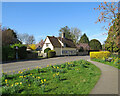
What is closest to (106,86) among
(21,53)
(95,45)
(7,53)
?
(7,53)

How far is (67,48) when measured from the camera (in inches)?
1896

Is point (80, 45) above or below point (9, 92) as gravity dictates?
above

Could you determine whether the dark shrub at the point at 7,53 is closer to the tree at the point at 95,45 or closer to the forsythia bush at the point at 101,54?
the forsythia bush at the point at 101,54

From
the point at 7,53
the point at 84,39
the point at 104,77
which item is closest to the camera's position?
the point at 104,77

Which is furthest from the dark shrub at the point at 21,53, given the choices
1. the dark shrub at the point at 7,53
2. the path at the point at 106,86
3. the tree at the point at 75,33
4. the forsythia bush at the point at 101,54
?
the tree at the point at 75,33

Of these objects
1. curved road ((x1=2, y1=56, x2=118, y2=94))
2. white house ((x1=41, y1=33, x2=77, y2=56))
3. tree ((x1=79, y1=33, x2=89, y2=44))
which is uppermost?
tree ((x1=79, y1=33, x2=89, y2=44))

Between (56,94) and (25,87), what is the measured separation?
1.70 meters

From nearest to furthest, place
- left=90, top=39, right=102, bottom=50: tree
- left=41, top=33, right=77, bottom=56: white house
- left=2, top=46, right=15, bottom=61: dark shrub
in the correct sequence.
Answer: left=2, top=46, right=15, bottom=61: dark shrub
left=41, top=33, right=77, bottom=56: white house
left=90, top=39, right=102, bottom=50: tree

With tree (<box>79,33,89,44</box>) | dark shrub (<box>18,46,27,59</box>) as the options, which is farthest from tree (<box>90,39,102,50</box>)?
dark shrub (<box>18,46,27,59</box>)

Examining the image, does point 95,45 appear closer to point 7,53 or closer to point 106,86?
point 7,53

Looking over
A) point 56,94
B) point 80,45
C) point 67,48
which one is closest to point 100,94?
point 56,94

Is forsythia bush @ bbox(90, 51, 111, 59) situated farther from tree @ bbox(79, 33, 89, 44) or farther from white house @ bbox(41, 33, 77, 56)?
tree @ bbox(79, 33, 89, 44)

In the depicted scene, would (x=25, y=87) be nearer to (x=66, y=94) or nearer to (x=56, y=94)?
(x=56, y=94)

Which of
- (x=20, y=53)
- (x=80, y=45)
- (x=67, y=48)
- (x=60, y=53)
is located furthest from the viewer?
(x=80, y=45)
